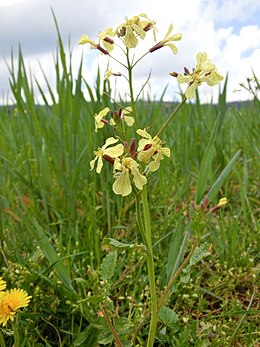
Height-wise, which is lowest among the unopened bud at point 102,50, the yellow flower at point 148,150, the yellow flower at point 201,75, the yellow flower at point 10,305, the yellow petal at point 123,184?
the yellow flower at point 10,305

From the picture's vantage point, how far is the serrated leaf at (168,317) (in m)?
1.16

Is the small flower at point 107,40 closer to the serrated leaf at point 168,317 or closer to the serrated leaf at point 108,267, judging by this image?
the serrated leaf at point 108,267

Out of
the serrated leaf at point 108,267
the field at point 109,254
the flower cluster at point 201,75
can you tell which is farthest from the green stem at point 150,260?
the flower cluster at point 201,75

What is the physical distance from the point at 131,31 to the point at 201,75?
18 cm

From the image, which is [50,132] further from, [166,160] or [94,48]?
[94,48]

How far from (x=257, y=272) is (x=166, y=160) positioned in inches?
30.1

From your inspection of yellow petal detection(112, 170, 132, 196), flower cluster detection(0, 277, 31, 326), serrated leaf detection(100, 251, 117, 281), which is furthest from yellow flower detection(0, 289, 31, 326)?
yellow petal detection(112, 170, 132, 196)

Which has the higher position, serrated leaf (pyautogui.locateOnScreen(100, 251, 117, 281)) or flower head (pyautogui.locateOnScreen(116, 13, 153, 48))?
flower head (pyautogui.locateOnScreen(116, 13, 153, 48))

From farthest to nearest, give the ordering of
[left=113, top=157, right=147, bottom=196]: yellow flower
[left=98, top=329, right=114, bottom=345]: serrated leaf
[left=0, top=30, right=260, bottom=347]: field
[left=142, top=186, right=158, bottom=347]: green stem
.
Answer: [left=0, top=30, right=260, bottom=347]: field < [left=98, top=329, right=114, bottom=345]: serrated leaf < [left=142, top=186, right=158, bottom=347]: green stem < [left=113, top=157, right=147, bottom=196]: yellow flower

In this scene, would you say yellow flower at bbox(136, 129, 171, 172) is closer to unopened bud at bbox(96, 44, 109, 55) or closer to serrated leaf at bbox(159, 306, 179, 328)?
unopened bud at bbox(96, 44, 109, 55)

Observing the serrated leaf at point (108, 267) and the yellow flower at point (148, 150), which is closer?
the yellow flower at point (148, 150)

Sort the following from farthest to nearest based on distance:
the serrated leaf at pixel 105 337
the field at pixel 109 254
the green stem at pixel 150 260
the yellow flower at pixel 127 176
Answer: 1. the field at pixel 109 254
2. the serrated leaf at pixel 105 337
3. the green stem at pixel 150 260
4. the yellow flower at pixel 127 176

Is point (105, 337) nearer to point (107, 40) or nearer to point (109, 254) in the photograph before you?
point (109, 254)

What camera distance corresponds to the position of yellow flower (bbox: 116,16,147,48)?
0.99m
